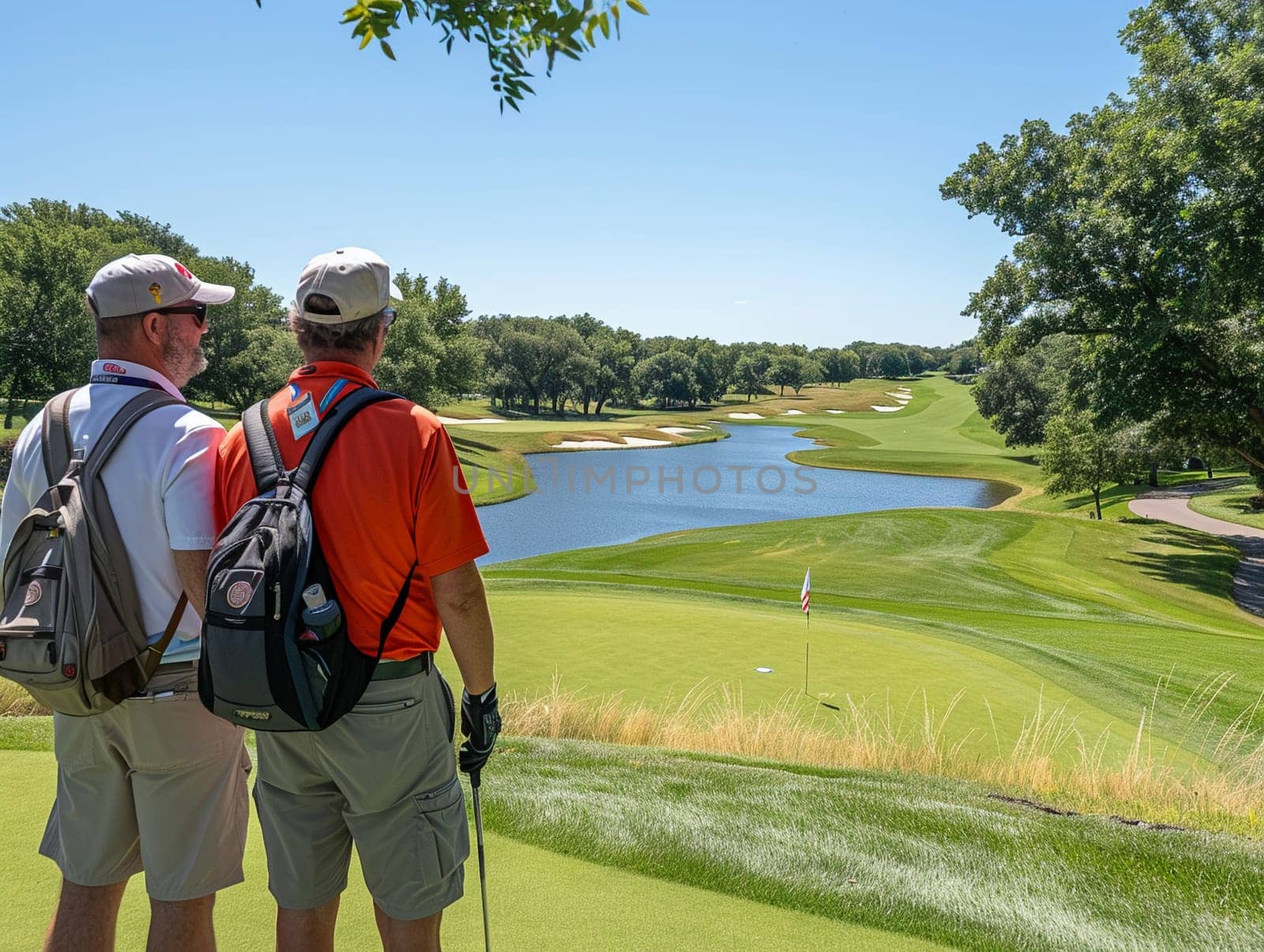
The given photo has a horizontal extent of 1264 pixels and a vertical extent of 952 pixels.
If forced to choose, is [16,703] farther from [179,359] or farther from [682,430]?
[682,430]

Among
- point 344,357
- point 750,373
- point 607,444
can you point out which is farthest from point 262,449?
point 750,373

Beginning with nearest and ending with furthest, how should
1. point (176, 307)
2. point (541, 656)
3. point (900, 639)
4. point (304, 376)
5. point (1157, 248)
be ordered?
point (304, 376) < point (176, 307) < point (541, 656) < point (900, 639) < point (1157, 248)

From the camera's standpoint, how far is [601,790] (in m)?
3.59

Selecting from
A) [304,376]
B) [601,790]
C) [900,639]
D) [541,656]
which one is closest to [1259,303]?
[900,639]

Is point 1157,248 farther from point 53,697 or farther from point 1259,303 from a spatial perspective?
point 53,697

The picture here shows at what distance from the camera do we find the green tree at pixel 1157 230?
11.4 m

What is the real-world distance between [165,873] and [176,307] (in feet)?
4.67

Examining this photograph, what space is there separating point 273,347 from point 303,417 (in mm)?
47037

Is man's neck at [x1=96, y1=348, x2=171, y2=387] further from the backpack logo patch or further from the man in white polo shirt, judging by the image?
the backpack logo patch

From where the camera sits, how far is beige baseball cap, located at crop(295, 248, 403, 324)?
1.84 meters

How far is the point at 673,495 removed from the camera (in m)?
36.4

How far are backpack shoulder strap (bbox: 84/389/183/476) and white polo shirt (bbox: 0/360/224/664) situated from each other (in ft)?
0.04

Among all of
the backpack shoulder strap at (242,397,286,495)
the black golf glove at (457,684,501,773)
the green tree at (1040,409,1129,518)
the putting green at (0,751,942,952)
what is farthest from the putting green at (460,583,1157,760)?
the green tree at (1040,409,1129,518)

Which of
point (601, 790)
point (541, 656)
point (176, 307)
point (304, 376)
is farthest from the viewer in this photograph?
point (541, 656)
